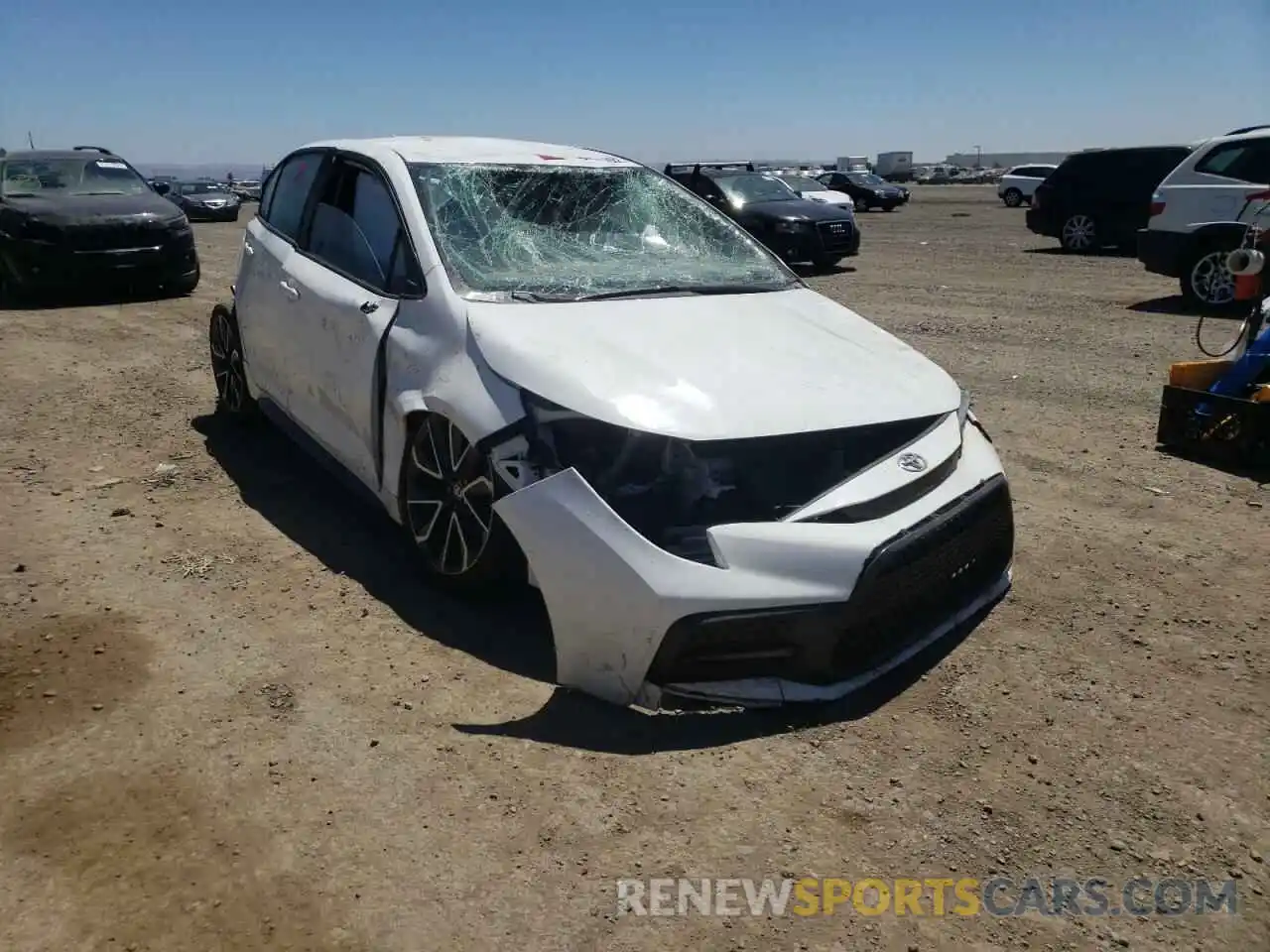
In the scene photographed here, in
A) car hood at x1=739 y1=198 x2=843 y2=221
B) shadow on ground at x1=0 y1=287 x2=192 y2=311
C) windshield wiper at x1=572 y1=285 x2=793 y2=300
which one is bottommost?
shadow on ground at x1=0 y1=287 x2=192 y2=311

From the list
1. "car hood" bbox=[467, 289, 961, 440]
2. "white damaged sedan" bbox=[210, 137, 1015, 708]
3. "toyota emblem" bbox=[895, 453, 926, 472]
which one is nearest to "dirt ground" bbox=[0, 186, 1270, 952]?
"white damaged sedan" bbox=[210, 137, 1015, 708]

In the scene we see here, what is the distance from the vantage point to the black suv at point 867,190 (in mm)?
37219

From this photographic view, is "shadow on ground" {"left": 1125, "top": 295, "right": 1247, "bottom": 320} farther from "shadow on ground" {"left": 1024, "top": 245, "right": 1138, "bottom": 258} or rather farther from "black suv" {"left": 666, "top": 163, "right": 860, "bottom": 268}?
"shadow on ground" {"left": 1024, "top": 245, "right": 1138, "bottom": 258}

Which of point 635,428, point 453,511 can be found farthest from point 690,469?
point 453,511

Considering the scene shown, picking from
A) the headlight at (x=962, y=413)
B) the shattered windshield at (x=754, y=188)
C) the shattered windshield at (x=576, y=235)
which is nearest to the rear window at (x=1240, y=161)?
the shattered windshield at (x=754, y=188)

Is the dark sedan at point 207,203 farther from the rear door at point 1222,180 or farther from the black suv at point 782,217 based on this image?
the rear door at point 1222,180

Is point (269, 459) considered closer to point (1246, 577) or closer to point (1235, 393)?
point (1246, 577)

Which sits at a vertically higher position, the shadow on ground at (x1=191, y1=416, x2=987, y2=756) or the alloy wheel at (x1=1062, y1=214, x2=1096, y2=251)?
the alloy wheel at (x1=1062, y1=214, x2=1096, y2=251)

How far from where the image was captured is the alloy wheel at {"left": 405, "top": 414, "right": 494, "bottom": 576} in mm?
3592

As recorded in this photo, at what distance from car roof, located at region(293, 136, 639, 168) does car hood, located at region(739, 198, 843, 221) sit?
10740 millimetres

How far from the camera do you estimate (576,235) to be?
4.53m

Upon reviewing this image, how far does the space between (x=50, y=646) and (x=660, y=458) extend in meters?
2.26

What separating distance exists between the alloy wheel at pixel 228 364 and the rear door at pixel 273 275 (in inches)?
9.6

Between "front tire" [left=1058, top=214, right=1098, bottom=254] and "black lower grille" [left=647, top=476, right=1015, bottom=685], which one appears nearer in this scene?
"black lower grille" [left=647, top=476, right=1015, bottom=685]
